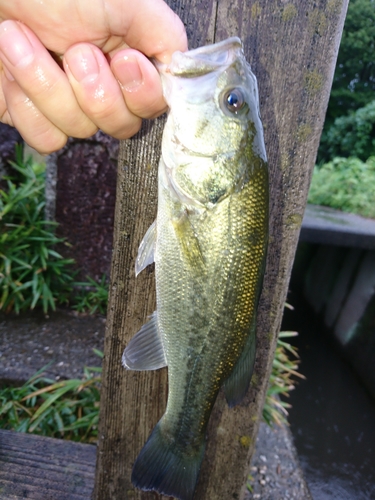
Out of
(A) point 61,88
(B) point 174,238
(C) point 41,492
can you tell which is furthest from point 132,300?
(C) point 41,492

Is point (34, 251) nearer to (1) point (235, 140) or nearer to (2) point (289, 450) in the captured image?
(2) point (289, 450)

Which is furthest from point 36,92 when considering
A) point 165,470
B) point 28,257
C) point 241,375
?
point 28,257

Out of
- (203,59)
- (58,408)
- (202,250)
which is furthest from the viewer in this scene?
(58,408)

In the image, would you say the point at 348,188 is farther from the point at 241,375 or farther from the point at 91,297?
the point at 241,375

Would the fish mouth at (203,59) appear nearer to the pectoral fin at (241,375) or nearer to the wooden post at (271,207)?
the wooden post at (271,207)

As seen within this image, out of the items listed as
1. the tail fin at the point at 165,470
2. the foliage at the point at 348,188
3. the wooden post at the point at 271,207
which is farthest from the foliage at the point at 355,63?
the tail fin at the point at 165,470
